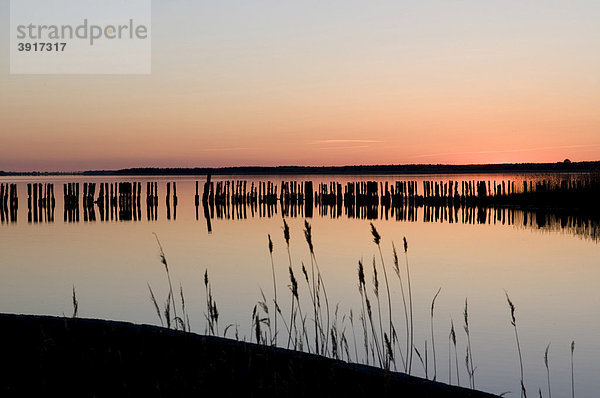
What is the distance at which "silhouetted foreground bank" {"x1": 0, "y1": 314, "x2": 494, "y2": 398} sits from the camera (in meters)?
4.94

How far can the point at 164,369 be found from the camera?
5402 mm

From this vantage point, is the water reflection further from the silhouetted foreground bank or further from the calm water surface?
the silhouetted foreground bank

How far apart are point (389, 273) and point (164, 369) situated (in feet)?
46.5

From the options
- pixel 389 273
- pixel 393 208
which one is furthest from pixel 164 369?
pixel 393 208

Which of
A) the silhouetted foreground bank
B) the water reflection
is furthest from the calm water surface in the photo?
the silhouetted foreground bank

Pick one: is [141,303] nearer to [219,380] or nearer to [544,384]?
[544,384]

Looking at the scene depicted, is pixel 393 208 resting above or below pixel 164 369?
below

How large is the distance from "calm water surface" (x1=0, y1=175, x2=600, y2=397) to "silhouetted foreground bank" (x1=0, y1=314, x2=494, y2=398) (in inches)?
188

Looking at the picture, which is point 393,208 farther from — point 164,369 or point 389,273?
point 164,369

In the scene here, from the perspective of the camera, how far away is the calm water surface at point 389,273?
11477 millimetres

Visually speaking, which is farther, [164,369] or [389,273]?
[389,273]

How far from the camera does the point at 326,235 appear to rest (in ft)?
98.7

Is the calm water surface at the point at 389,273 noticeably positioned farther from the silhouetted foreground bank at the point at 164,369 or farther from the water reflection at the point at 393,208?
the silhouetted foreground bank at the point at 164,369

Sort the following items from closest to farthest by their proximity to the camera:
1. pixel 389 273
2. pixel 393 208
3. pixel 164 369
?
pixel 164 369
pixel 389 273
pixel 393 208
